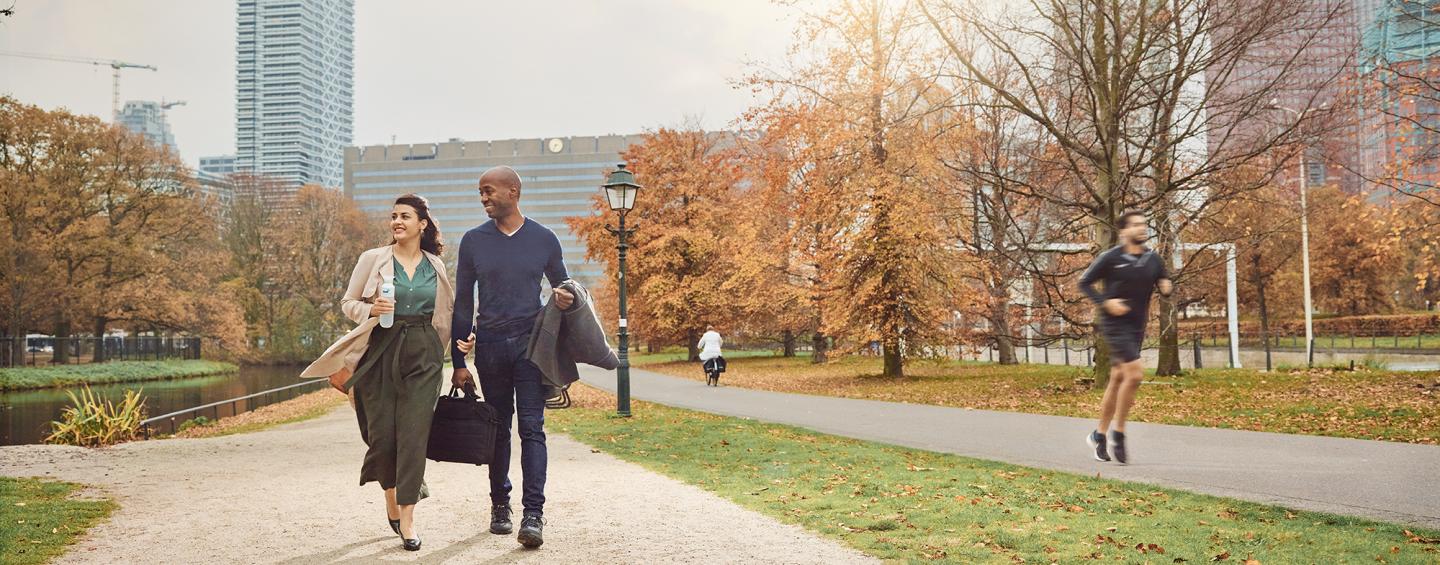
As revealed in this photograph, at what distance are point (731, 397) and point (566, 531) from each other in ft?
52.4

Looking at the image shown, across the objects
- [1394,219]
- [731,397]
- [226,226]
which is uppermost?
[226,226]

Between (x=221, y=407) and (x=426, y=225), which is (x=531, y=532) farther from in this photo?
(x=221, y=407)

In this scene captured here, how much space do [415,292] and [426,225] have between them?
0.47 metres

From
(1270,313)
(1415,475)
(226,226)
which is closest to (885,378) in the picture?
(1415,475)

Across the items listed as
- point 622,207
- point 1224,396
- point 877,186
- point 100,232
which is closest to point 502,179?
Answer: point 622,207

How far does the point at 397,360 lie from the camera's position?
531 centimetres

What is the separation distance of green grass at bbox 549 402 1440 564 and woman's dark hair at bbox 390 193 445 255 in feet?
9.75

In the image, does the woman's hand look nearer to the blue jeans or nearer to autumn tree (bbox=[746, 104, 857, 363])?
the blue jeans

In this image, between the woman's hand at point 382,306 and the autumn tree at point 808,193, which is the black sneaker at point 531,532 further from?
the autumn tree at point 808,193

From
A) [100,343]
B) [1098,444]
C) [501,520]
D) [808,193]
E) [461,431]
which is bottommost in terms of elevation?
[501,520]

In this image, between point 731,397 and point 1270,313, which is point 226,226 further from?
point 1270,313

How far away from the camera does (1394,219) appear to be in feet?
55.9

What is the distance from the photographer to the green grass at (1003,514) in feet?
18.6

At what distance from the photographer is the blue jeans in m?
5.50
